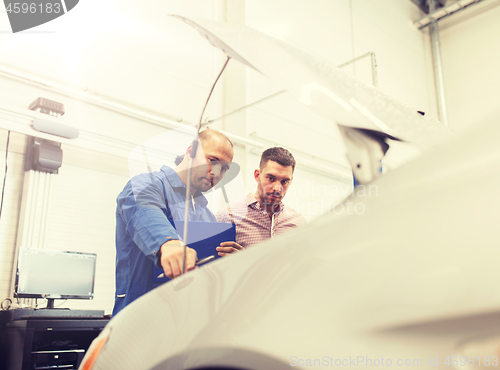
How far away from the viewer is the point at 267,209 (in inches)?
66.6

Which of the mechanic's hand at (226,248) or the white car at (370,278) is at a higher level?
the mechanic's hand at (226,248)

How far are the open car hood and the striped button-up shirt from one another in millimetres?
909

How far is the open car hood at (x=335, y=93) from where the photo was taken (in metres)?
0.57

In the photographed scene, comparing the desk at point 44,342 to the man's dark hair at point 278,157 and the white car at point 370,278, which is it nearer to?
the man's dark hair at point 278,157

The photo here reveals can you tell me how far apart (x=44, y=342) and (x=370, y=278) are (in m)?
2.99

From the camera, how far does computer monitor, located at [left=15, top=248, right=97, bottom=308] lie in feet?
9.87

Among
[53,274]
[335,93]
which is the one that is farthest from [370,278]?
[53,274]

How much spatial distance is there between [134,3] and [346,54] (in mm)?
3587

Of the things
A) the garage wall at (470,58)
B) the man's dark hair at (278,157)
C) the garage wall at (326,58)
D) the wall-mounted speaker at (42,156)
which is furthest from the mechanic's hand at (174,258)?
the garage wall at (470,58)

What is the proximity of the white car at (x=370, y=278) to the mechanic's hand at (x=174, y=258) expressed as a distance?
376 millimetres

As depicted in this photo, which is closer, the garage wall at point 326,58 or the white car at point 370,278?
the white car at point 370,278

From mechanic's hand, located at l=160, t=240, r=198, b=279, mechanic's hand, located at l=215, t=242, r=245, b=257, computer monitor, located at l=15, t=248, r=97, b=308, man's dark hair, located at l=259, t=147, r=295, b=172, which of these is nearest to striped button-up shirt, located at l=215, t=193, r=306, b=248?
man's dark hair, located at l=259, t=147, r=295, b=172

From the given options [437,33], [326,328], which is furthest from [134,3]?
[437,33]

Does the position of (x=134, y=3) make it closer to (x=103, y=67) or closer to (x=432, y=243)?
(x=103, y=67)
